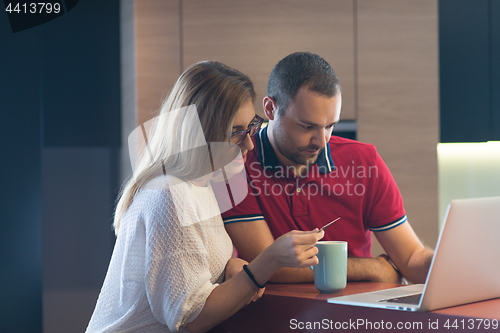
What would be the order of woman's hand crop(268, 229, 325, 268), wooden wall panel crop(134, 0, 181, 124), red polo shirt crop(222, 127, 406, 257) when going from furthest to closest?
wooden wall panel crop(134, 0, 181, 124)
red polo shirt crop(222, 127, 406, 257)
woman's hand crop(268, 229, 325, 268)

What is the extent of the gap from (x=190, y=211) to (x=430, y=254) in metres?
0.71

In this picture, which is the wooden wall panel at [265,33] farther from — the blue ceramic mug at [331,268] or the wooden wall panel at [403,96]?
the blue ceramic mug at [331,268]

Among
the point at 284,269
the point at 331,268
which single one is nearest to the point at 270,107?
the point at 284,269

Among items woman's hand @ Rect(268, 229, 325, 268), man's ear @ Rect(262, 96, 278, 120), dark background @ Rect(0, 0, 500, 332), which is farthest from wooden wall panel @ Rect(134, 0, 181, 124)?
woman's hand @ Rect(268, 229, 325, 268)

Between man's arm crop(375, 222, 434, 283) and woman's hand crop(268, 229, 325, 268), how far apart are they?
478 millimetres

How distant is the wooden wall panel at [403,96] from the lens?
6.98ft

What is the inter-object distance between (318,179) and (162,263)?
634mm

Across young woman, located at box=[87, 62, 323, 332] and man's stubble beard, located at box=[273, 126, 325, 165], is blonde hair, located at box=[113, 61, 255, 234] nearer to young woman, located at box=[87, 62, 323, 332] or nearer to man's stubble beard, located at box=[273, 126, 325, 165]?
young woman, located at box=[87, 62, 323, 332]

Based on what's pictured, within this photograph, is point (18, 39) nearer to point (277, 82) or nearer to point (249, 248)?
point (277, 82)

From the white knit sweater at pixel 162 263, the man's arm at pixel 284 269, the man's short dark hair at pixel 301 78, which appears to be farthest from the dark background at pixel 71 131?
the white knit sweater at pixel 162 263

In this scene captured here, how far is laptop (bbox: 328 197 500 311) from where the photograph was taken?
74cm

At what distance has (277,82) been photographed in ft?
4.76

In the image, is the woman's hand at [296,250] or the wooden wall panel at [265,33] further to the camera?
the wooden wall panel at [265,33]

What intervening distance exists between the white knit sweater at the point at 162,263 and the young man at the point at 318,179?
0.92 feet
